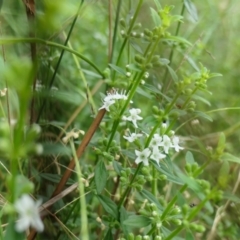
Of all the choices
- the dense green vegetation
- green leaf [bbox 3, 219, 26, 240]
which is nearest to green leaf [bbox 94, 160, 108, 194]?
the dense green vegetation

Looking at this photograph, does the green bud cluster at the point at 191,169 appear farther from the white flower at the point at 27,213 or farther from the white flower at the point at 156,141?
the white flower at the point at 27,213

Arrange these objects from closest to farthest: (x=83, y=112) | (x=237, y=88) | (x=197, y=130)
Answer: (x=197, y=130) → (x=83, y=112) → (x=237, y=88)

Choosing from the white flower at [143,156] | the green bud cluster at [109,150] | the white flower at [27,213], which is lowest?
the green bud cluster at [109,150]

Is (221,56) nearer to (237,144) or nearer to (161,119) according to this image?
(237,144)

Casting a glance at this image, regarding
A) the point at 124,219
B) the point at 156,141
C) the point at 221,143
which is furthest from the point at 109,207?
the point at 221,143

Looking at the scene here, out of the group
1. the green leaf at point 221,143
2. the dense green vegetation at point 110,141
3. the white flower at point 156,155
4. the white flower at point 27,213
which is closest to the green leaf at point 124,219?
the dense green vegetation at point 110,141

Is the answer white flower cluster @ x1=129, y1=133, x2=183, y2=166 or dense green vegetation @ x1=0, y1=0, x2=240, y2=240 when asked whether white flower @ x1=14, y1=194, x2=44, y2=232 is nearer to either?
dense green vegetation @ x1=0, y1=0, x2=240, y2=240

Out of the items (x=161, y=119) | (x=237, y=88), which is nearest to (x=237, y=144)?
(x=161, y=119)
